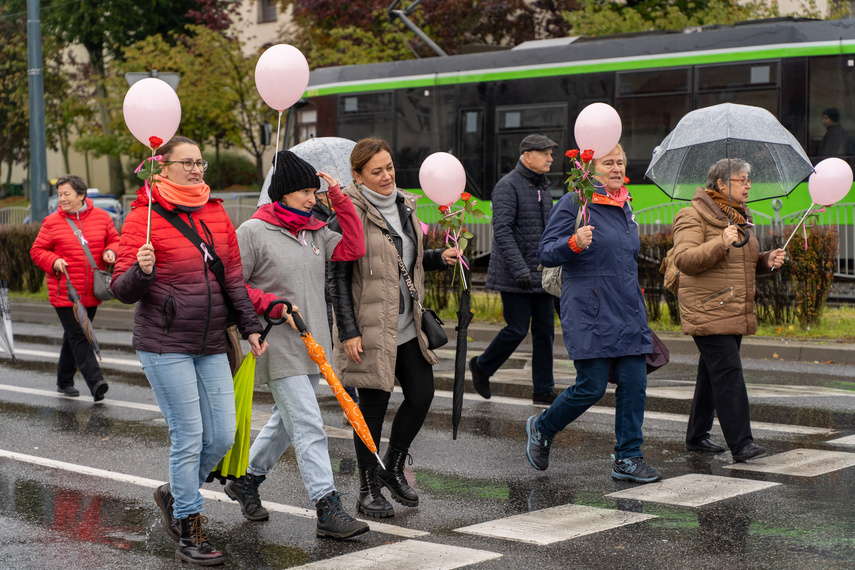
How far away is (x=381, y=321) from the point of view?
5543 mm

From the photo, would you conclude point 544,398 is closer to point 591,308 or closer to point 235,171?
point 591,308

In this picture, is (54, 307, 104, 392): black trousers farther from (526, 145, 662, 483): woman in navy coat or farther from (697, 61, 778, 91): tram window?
(697, 61, 778, 91): tram window

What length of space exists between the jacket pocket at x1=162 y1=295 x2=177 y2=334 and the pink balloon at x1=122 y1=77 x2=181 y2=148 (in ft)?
2.26

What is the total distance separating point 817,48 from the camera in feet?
53.9

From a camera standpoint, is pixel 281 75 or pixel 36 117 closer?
pixel 281 75

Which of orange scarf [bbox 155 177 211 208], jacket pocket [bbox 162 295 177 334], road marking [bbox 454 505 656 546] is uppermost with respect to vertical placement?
orange scarf [bbox 155 177 211 208]

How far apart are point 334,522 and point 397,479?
72 cm

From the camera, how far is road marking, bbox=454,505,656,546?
5.17 metres

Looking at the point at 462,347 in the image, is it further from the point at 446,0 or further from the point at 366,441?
the point at 446,0

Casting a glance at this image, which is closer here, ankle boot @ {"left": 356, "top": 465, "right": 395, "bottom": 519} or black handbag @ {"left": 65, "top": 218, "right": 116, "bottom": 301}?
ankle boot @ {"left": 356, "top": 465, "right": 395, "bottom": 519}

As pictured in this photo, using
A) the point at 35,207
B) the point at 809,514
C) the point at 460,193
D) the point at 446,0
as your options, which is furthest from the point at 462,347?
the point at 446,0

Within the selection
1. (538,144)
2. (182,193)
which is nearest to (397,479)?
(182,193)

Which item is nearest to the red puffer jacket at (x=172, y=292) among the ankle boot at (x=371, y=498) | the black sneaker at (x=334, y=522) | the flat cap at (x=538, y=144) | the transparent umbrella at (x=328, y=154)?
the black sneaker at (x=334, y=522)

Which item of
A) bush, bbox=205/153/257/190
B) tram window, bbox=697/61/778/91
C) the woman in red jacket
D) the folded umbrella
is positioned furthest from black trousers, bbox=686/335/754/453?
bush, bbox=205/153/257/190
